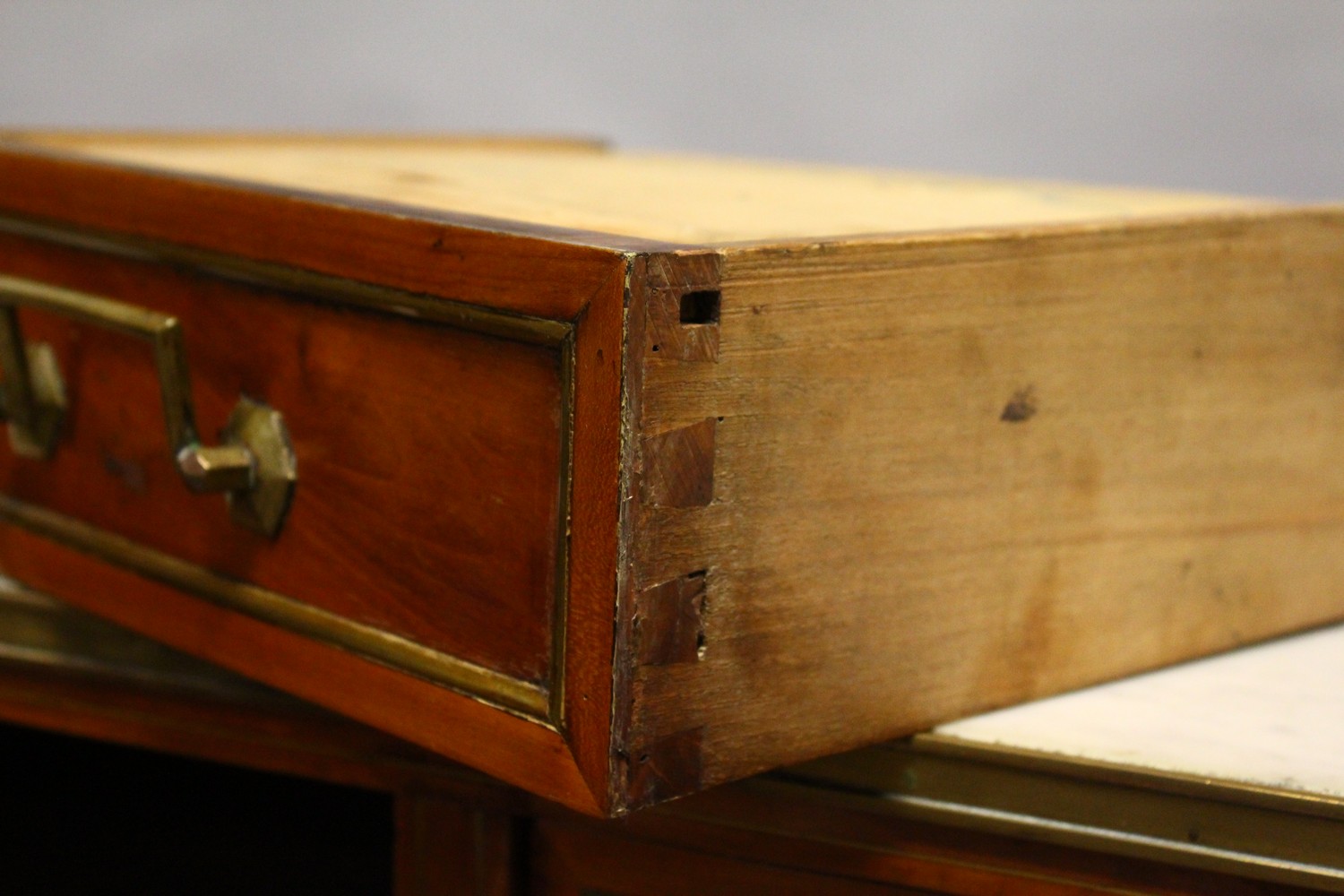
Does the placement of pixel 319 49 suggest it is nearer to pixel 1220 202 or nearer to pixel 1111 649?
pixel 1220 202

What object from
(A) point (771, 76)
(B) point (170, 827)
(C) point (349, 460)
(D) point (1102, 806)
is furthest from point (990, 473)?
(A) point (771, 76)

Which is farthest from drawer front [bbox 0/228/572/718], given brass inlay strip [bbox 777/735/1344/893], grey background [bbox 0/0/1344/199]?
grey background [bbox 0/0/1344/199]

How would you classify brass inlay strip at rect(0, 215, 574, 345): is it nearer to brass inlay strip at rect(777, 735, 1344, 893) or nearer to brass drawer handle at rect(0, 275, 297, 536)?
brass drawer handle at rect(0, 275, 297, 536)

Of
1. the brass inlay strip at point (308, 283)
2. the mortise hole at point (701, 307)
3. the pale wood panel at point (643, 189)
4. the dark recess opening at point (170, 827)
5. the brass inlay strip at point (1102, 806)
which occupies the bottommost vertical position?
the dark recess opening at point (170, 827)

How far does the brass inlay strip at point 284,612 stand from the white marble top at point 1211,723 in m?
0.18

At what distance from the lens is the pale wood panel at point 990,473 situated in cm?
58

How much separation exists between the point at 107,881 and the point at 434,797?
0.91 ft

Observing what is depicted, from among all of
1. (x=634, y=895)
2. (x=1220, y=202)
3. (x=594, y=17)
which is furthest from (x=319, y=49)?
(x=634, y=895)

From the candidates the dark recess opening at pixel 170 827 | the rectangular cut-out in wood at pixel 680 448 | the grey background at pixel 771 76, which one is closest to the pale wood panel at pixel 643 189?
the rectangular cut-out in wood at pixel 680 448

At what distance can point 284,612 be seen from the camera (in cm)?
71

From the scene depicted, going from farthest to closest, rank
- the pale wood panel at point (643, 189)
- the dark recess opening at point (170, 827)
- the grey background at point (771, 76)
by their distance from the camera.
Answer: the grey background at point (771, 76)
the dark recess opening at point (170, 827)
the pale wood panel at point (643, 189)

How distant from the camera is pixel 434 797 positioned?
0.73 metres

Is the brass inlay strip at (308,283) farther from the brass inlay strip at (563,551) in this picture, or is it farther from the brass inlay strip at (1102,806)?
the brass inlay strip at (1102,806)

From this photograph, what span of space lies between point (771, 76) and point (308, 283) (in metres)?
1.03
